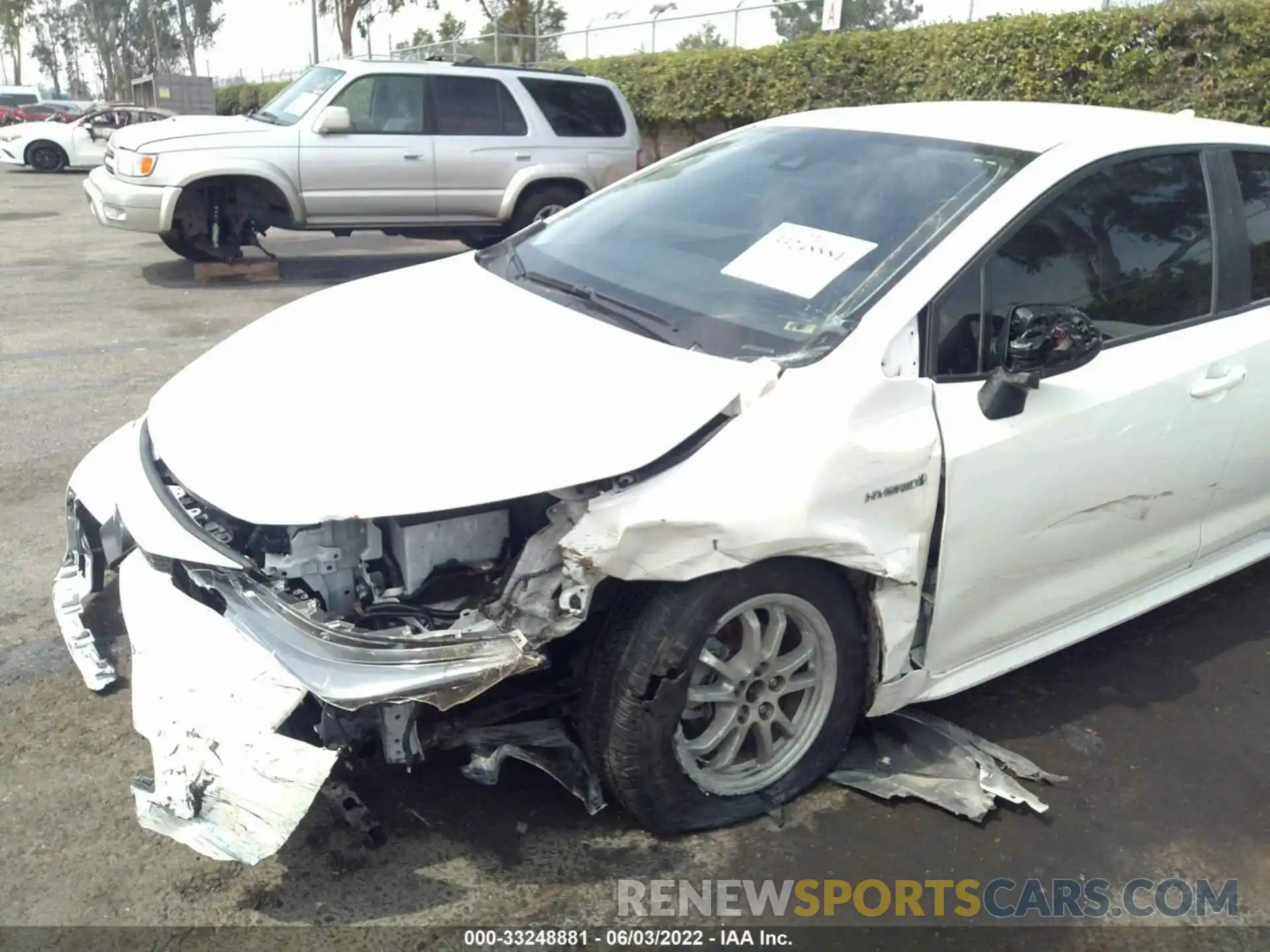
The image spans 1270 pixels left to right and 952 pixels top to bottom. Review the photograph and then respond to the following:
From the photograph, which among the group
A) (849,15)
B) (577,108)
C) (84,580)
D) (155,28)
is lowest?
(84,580)

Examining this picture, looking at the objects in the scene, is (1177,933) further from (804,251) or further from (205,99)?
(205,99)

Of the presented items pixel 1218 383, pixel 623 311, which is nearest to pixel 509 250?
pixel 623 311

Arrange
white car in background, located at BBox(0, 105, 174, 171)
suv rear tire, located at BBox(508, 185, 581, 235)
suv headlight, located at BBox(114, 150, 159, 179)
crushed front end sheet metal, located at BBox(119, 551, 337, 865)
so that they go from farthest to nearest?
white car in background, located at BBox(0, 105, 174, 171) < suv rear tire, located at BBox(508, 185, 581, 235) < suv headlight, located at BBox(114, 150, 159, 179) < crushed front end sheet metal, located at BBox(119, 551, 337, 865)

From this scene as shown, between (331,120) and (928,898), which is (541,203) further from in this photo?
(928,898)

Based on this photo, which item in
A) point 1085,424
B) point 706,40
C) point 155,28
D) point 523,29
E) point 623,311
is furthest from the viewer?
point 155,28

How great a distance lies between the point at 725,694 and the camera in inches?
108

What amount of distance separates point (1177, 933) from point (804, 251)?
197cm

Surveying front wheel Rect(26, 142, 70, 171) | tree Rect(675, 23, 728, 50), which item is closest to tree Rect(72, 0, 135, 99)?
front wheel Rect(26, 142, 70, 171)

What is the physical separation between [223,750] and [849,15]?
46.3ft

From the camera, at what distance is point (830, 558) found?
8.70 ft

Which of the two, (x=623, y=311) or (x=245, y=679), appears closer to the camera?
(x=245, y=679)

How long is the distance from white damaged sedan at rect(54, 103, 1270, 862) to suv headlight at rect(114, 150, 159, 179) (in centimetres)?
700

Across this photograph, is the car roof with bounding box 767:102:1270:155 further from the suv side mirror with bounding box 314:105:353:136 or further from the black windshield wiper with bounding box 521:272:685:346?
the suv side mirror with bounding box 314:105:353:136

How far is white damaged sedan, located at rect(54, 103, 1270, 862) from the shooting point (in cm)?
244
